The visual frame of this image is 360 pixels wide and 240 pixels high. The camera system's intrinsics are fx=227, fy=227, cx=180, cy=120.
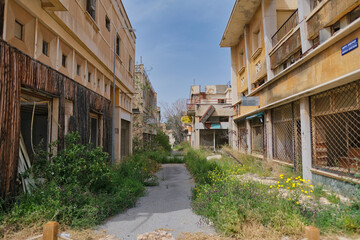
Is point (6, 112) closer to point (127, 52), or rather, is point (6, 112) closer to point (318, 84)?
point (318, 84)

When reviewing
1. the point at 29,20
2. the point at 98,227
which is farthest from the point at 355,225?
the point at 29,20

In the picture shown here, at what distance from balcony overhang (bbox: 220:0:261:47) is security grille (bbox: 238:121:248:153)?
238 inches

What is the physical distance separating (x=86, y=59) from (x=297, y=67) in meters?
7.51

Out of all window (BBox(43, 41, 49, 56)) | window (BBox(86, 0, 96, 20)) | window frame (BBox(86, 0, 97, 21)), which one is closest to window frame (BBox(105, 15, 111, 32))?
window frame (BBox(86, 0, 97, 21))

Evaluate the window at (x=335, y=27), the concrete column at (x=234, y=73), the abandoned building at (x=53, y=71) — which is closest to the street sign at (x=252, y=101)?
the window at (x=335, y=27)

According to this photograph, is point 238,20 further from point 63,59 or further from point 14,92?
point 14,92

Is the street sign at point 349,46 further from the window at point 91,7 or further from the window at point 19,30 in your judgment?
the window at point 91,7

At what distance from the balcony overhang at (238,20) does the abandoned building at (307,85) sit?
56 millimetres

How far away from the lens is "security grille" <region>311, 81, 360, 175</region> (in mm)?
5738

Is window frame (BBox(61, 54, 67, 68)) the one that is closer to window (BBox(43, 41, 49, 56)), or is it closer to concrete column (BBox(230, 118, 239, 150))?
window (BBox(43, 41, 49, 56))

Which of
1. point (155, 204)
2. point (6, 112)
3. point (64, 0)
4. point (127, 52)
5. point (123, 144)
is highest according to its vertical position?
point (127, 52)

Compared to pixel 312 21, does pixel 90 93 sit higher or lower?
lower

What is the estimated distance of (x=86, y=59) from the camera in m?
8.31

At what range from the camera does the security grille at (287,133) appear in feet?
27.5
